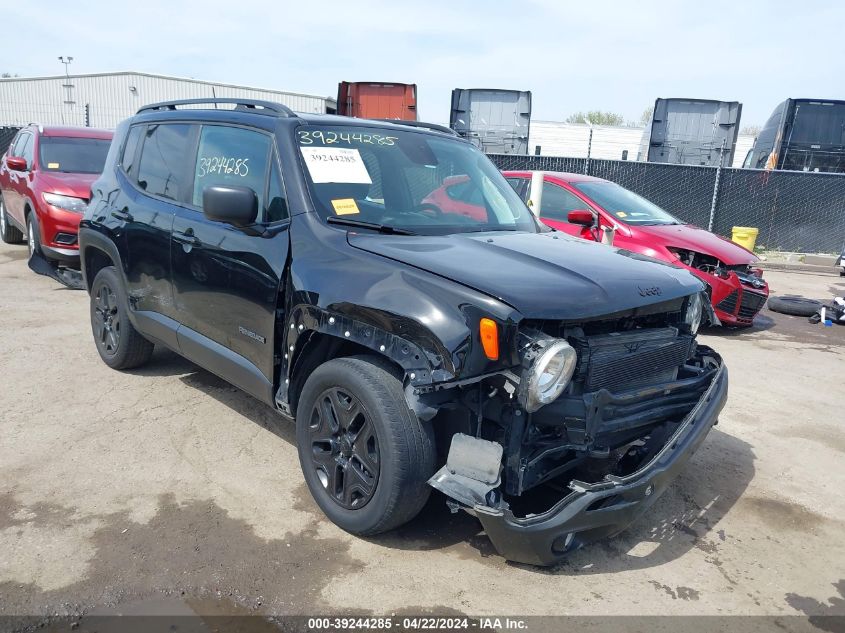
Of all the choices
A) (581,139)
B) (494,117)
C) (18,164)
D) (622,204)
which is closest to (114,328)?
(18,164)

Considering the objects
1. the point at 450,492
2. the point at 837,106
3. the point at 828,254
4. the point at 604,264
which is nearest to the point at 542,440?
the point at 450,492

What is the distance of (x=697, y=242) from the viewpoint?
25.5 feet

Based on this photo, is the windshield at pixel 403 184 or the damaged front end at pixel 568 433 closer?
the damaged front end at pixel 568 433

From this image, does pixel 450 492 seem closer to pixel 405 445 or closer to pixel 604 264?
pixel 405 445

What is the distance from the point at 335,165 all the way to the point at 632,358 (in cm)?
183

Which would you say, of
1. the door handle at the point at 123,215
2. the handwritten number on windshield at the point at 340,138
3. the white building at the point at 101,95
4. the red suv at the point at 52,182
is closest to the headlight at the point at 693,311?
the handwritten number on windshield at the point at 340,138

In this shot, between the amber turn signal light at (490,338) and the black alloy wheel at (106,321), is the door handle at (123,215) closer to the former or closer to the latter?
the black alloy wheel at (106,321)

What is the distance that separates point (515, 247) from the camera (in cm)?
352

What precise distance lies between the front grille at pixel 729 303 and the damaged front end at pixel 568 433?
15.7 ft

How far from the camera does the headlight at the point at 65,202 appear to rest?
8.26m

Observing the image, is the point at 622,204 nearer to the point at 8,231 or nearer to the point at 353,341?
the point at 353,341

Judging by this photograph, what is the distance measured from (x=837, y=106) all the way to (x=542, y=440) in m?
16.3

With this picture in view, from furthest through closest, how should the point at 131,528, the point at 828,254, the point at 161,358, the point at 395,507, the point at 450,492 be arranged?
the point at 828,254
the point at 161,358
the point at 131,528
the point at 395,507
the point at 450,492

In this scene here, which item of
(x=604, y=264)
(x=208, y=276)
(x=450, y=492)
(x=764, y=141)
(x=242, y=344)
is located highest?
(x=764, y=141)
